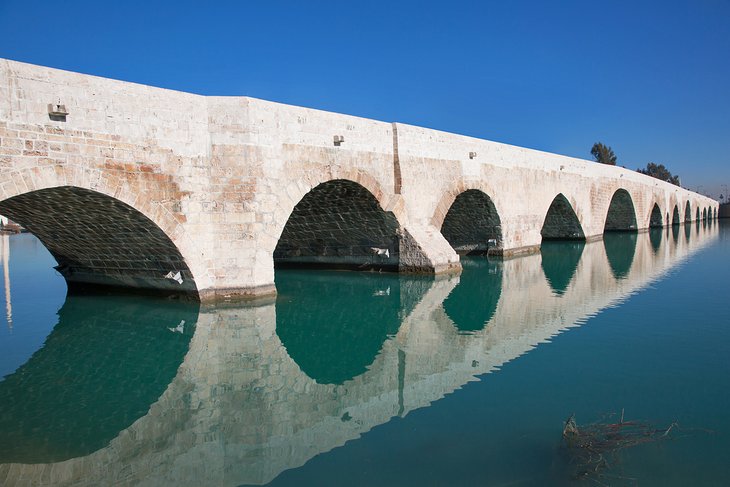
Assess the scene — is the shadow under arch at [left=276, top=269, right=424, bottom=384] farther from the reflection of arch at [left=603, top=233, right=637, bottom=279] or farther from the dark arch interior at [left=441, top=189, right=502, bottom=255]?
the reflection of arch at [left=603, top=233, right=637, bottom=279]

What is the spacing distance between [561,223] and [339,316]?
58.4ft

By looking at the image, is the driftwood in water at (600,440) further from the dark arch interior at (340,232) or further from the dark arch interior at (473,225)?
the dark arch interior at (473,225)

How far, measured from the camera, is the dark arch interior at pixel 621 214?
28.5 meters

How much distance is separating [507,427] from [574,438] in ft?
1.57

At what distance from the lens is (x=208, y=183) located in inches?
344

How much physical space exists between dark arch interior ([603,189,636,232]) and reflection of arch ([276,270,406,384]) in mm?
20786

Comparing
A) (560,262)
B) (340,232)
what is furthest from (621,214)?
(340,232)

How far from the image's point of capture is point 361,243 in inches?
Result: 527

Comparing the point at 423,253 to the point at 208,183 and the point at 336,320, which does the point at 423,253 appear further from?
the point at 208,183

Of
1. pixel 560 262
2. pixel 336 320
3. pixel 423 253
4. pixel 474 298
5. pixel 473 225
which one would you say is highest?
pixel 473 225

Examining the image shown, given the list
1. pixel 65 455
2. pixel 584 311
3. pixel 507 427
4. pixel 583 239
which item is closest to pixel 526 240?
pixel 583 239

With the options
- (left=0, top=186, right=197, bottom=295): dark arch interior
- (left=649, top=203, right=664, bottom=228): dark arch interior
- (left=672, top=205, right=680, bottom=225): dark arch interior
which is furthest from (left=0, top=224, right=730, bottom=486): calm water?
(left=672, top=205, right=680, bottom=225): dark arch interior

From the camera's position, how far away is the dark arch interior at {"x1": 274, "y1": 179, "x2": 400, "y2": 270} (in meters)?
11.9

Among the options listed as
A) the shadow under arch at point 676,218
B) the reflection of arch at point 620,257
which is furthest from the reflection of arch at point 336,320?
the shadow under arch at point 676,218
